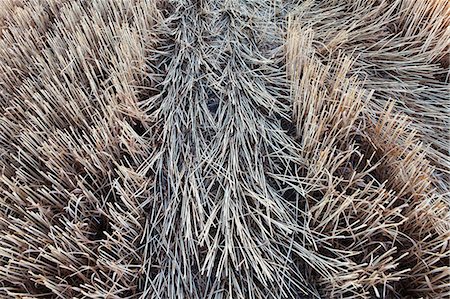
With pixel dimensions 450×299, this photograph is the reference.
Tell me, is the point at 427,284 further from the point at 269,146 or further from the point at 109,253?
the point at 109,253

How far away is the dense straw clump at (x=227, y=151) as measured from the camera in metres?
0.78

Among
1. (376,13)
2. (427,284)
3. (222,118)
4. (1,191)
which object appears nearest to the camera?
(427,284)

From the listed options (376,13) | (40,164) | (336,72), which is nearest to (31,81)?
(40,164)

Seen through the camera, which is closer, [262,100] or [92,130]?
[92,130]

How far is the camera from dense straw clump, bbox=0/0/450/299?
777 mm

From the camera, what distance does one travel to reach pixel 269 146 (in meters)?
0.94

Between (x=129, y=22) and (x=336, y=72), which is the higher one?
(x=129, y=22)

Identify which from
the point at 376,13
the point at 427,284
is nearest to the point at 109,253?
the point at 427,284

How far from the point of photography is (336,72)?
103 cm

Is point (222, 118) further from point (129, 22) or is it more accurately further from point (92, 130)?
point (129, 22)

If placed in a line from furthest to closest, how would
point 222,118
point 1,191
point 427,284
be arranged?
1. point 222,118
2. point 1,191
3. point 427,284

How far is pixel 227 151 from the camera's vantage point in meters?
0.92

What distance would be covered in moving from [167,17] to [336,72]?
566mm

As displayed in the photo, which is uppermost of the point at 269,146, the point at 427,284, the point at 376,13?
the point at 376,13
